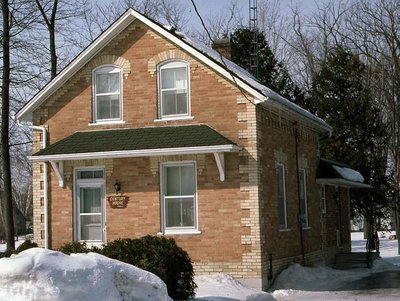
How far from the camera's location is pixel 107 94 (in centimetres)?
1859

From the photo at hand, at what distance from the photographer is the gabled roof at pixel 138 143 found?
16609 mm

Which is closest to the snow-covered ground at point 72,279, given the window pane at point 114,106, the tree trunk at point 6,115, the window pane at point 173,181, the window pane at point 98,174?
the window pane at point 173,181

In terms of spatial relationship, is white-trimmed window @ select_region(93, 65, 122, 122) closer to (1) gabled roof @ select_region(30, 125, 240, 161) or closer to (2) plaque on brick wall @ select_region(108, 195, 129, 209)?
(1) gabled roof @ select_region(30, 125, 240, 161)

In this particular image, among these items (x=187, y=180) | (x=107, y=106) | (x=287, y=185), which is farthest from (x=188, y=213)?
(x=107, y=106)

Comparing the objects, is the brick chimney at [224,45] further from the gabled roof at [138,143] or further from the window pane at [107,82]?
the gabled roof at [138,143]

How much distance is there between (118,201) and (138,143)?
1730mm

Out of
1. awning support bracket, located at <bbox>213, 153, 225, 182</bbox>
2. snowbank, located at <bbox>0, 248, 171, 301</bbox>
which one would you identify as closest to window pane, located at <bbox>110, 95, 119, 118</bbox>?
awning support bracket, located at <bbox>213, 153, 225, 182</bbox>

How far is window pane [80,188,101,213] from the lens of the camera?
719 inches

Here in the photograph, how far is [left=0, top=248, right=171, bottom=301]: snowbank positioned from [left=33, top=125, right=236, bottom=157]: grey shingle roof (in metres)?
7.26

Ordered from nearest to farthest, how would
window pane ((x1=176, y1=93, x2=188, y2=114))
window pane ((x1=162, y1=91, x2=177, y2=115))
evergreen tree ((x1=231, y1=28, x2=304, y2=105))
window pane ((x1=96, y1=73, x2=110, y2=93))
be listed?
window pane ((x1=176, y1=93, x2=188, y2=114))
window pane ((x1=162, y1=91, x2=177, y2=115))
window pane ((x1=96, y1=73, x2=110, y2=93))
evergreen tree ((x1=231, y1=28, x2=304, y2=105))

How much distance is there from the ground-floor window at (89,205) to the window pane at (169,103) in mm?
2403

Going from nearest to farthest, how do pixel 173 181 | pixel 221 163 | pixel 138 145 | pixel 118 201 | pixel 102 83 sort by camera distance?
pixel 221 163 < pixel 138 145 < pixel 173 181 < pixel 118 201 < pixel 102 83

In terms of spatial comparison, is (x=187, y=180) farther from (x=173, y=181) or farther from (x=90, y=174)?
(x=90, y=174)

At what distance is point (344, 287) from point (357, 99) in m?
14.2
